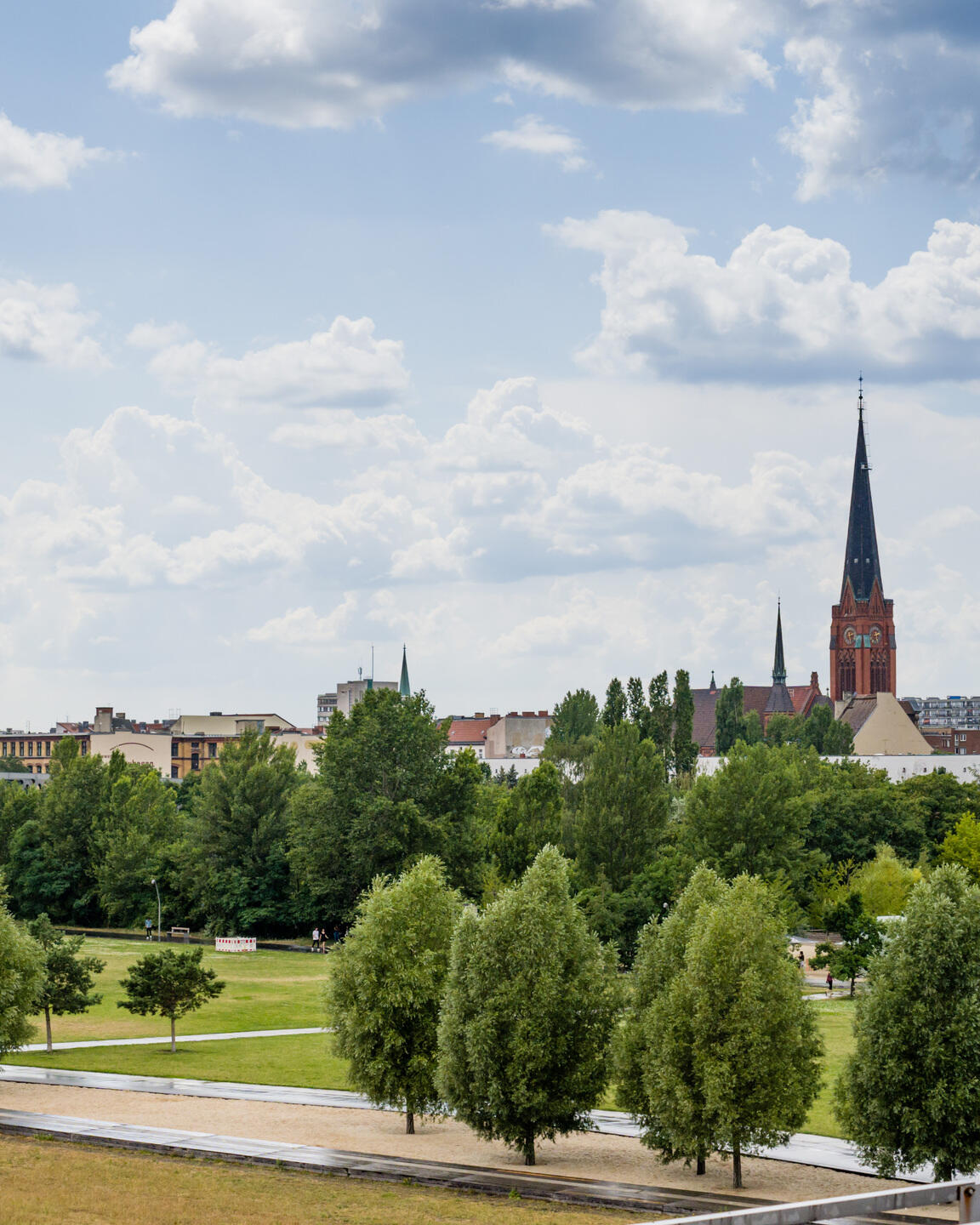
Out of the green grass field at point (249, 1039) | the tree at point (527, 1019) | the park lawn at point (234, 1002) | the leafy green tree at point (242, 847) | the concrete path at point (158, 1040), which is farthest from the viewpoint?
the leafy green tree at point (242, 847)

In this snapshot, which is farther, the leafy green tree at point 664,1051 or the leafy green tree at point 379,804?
the leafy green tree at point 379,804

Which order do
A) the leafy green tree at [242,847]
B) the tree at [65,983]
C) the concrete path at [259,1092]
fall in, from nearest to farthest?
the concrete path at [259,1092], the tree at [65,983], the leafy green tree at [242,847]

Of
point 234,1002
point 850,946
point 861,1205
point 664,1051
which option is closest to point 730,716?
point 850,946

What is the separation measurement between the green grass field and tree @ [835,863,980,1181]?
378cm

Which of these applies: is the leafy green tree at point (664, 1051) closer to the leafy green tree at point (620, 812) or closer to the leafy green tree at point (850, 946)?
the leafy green tree at point (850, 946)

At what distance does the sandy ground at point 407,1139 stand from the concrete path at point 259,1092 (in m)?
0.78

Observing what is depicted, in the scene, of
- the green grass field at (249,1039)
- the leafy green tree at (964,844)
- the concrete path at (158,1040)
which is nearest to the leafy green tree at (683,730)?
the leafy green tree at (964,844)

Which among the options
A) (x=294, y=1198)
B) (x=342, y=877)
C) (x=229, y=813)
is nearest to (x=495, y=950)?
(x=294, y=1198)

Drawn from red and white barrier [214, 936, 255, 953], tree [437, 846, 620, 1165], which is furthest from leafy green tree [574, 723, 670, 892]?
tree [437, 846, 620, 1165]

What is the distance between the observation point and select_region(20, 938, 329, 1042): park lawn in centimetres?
5578

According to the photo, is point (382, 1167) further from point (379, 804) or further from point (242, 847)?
point (242, 847)

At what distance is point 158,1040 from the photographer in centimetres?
5291

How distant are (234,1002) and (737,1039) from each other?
1356 inches

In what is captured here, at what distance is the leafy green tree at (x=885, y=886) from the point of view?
8181 cm
